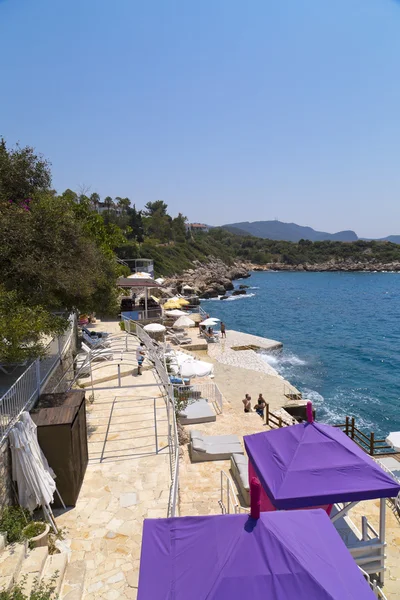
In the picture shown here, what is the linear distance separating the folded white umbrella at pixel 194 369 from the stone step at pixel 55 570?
11.3m

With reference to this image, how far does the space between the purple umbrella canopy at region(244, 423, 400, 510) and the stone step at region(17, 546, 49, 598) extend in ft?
12.3

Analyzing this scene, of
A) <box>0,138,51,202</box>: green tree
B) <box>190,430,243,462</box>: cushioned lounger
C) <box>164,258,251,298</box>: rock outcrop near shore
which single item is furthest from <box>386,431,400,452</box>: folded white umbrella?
<box>164,258,251,298</box>: rock outcrop near shore

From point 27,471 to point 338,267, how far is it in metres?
148

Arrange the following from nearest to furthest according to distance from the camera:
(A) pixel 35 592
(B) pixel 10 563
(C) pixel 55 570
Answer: (A) pixel 35 592, (B) pixel 10 563, (C) pixel 55 570

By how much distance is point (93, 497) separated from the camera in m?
8.50

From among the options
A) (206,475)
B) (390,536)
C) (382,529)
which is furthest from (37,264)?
(390,536)

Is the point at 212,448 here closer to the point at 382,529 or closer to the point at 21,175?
the point at 382,529

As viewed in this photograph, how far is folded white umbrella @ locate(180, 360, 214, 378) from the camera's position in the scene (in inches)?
696

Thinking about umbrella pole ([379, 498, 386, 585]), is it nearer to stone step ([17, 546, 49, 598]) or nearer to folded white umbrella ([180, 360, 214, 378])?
stone step ([17, 546, 49, 598])

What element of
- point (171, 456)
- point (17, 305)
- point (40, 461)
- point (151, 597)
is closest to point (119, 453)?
point (171, 456)

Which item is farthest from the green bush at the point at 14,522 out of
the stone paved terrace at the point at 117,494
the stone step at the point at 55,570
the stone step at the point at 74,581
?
the stone step at the point at 74,581

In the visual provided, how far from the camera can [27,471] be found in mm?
7148

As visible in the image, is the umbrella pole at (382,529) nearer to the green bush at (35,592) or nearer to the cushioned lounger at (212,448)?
the cushioned lounger at (212,448)

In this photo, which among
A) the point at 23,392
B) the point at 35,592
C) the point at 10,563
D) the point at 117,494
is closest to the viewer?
the point at 35,592
